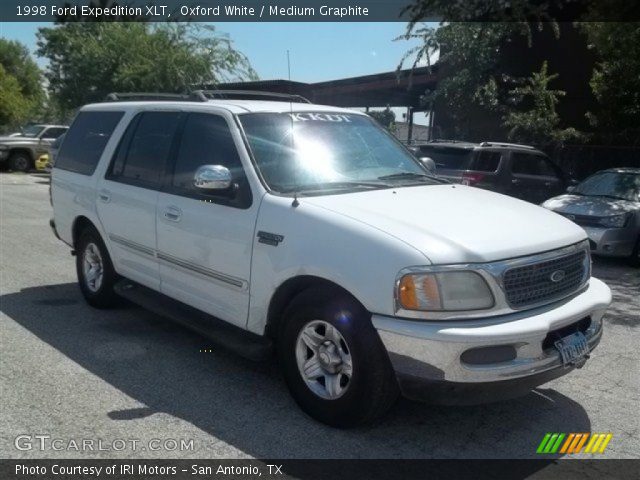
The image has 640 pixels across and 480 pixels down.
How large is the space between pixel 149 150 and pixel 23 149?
2027 centimetres

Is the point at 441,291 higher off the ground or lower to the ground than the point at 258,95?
lower

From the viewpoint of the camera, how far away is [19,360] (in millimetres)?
5004

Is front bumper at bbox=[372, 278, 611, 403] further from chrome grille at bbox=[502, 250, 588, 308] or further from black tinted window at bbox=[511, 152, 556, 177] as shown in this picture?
black tinted window at bbox=[511, 152, 556, 177]

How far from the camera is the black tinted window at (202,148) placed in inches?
188

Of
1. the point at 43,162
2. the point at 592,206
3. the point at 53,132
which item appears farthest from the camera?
the point at 53,132

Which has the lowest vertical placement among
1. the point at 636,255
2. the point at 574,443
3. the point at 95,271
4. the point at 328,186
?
the point at 636,255

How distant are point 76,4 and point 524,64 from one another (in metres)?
16.2

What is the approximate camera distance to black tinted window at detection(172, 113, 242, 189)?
4781 millimetres

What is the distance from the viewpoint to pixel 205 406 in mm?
4289

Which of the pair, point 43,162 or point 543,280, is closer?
point 543,280

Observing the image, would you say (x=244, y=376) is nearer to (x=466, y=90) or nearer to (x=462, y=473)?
(x=462, y=473)

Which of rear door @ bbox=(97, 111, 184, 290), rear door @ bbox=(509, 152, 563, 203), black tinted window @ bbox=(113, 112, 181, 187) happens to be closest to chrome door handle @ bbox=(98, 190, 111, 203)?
rear door @ bbox=(97, 111, 184, 290)

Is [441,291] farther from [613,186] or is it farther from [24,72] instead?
[24,72]

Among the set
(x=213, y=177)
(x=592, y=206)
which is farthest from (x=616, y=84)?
(x=213, y=177)
